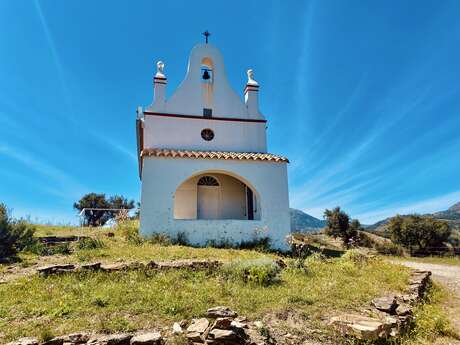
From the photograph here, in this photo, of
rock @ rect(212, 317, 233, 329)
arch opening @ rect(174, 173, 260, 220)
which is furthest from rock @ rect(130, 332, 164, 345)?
arch opening @ rect(174, 173, 260, 220)

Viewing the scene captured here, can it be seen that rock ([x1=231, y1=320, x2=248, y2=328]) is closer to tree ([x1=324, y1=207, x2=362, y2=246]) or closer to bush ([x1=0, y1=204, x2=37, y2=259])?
bush ([x1=0, y1=204, x2=37, y2=259])

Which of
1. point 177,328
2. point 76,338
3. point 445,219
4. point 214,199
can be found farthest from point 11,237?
point 445,219

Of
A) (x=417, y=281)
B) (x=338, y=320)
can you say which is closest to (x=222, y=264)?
(x=338, y=320)

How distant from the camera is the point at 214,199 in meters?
16.1

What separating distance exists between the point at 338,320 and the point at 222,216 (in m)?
11.5

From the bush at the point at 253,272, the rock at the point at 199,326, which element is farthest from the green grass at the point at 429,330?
the rock at the point at 199,326

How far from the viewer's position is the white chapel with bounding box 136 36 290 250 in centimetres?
1335

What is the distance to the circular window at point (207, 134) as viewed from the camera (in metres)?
15.7

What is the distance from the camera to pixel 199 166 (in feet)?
46.0

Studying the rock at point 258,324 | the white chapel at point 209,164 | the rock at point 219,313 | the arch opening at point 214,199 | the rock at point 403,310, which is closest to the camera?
Result: the rock at point 258,324

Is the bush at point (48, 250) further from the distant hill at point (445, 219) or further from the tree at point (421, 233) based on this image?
the distant hill at point (445, 219)

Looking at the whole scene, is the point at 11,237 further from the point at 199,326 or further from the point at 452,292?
the point at 452,292

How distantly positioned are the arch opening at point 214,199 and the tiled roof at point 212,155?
1778mm

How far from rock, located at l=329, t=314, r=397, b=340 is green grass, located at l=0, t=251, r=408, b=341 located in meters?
0.59
